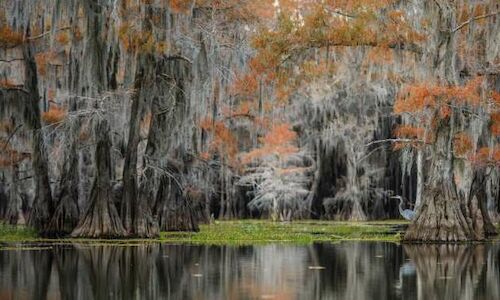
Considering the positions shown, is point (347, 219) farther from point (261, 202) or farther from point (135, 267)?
point (135, 267)

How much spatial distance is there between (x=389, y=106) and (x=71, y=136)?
22.3m

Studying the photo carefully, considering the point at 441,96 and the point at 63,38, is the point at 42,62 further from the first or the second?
the point at 441,96

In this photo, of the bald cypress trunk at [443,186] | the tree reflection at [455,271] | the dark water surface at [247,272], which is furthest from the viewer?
the bald cypress trunk at [443,186]

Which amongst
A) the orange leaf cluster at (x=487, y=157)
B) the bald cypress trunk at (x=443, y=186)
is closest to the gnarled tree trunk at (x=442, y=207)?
the bald cypress trunk at (x=443, y=186)

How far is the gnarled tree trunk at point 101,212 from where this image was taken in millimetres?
19141

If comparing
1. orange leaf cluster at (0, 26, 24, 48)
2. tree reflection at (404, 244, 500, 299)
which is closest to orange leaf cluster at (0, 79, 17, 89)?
orange leaf cluster at (0, 26, 24, 48)

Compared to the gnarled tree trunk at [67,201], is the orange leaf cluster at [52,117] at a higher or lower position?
higher

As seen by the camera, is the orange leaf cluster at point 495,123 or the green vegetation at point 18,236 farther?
the orange leaf cluster at point 495,123

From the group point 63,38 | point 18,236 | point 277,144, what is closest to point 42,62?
point 63,38

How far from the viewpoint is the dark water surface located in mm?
8664

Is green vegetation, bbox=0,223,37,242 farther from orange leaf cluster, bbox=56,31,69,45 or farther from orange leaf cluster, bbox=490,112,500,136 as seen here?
orange leaf cluster, bbox=490,112,500,136

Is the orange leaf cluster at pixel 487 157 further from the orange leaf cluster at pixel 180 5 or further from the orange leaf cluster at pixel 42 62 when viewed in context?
the orange leaf cluster at pixel 42 62

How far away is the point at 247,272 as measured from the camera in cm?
1109

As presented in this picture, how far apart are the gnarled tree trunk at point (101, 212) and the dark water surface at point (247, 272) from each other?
277cm
